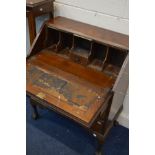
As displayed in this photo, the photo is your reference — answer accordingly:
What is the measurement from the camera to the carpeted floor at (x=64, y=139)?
1637 millimetres

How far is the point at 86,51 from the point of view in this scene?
1628mm

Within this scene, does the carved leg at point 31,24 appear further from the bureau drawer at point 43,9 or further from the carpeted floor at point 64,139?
the carpeted floor at point 64,139

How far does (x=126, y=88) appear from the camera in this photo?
1585 mm

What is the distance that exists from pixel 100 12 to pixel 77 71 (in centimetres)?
45

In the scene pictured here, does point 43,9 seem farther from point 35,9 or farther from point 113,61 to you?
point 113,61

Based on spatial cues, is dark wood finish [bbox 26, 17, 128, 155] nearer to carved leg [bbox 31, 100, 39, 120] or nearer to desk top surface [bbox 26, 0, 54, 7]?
carved leg [bbox 31, 100, 39, 120]

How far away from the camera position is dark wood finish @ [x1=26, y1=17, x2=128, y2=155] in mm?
1196

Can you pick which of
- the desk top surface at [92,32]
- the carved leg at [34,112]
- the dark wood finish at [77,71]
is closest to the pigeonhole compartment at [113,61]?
the dark wood finish at [77,71]

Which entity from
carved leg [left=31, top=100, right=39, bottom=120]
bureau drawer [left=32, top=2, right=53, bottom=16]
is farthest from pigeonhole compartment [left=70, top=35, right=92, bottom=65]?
carved leg [left=31, top=100, right=39, bottom=120]

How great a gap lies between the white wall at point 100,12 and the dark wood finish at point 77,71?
0.06 meters

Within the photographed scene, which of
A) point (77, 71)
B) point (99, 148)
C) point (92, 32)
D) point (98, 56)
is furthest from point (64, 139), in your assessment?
point (92, 32)

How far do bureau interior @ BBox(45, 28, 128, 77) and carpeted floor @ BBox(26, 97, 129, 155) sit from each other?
1.93 ft
